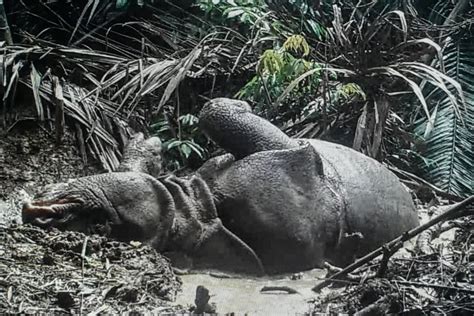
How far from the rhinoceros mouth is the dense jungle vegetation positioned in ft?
3.24

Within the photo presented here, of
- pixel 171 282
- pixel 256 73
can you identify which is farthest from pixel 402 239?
pixel 256 73

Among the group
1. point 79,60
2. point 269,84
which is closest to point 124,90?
point 79,60

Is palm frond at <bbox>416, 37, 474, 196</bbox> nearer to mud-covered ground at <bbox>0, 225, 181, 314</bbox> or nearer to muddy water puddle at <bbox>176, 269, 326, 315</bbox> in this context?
muddy water puddle at <bbox>176, 269, 326, 315</bbox>

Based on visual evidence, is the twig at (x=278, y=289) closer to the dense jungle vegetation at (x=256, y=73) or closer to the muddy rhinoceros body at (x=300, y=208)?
the muddy rhinoceros body at (x=300, y=208)

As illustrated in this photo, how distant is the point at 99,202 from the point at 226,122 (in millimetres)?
548

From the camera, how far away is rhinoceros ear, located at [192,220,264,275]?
2.36 metres

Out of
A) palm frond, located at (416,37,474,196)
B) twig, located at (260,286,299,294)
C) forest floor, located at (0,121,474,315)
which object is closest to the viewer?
forest floor, located at (0,121,474,315)

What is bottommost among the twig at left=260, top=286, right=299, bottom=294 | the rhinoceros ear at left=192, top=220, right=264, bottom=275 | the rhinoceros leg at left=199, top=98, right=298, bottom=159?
the rhinoceros ear at left=192, top=220, right=264, bottom=275

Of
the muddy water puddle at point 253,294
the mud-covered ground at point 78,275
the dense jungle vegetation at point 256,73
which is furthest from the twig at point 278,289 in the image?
the dense jungle vegetation at point 256,73

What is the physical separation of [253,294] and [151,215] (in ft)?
1.45

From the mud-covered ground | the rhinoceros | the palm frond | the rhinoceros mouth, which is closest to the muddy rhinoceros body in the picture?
the rhinoceros

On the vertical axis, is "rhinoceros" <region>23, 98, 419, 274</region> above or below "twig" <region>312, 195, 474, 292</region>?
below

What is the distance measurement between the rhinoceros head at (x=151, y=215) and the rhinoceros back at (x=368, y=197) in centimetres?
39

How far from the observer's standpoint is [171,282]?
201 centimetres
